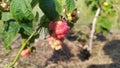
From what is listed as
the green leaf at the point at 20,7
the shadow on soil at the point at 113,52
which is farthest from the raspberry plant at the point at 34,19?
the shadow on soil at the point at 113,52

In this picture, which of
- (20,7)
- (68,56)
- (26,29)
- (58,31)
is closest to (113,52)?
(68,56)

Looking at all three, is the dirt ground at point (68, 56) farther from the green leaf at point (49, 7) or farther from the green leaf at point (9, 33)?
the green leaf at point (49, 7)

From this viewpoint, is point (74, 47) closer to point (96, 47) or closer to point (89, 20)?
point (96, 47)

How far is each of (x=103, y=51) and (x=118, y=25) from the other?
1.93 metres

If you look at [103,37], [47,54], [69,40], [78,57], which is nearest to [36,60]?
[47,54]

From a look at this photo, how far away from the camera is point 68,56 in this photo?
14.1 ft

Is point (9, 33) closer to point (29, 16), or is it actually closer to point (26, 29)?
point (26, 29)

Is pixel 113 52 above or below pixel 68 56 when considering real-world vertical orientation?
above

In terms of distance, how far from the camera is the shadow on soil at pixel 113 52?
4109mm

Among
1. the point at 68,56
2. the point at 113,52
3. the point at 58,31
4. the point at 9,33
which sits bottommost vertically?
the point at 58,31

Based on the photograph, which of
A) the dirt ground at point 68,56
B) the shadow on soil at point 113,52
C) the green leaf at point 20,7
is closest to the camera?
the green leaf at point 20,7

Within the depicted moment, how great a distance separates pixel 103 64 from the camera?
4141 millimetres

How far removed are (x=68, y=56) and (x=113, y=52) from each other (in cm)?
69

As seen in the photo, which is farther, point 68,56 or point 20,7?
point 68,56
